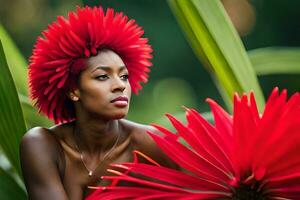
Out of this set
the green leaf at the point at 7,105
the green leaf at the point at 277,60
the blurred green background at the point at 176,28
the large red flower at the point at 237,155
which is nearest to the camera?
the large red flower at the point at 237,155

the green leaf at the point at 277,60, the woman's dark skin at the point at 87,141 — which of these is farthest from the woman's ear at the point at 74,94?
the green leaf at the point at 277,60

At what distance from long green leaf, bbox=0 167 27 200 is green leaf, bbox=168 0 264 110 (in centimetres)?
22

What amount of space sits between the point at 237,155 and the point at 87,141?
31cm

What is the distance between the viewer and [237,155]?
594 mm

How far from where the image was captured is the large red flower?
0.57 meters

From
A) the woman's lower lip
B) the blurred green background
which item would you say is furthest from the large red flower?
the blurred green background

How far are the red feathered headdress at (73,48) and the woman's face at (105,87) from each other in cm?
1

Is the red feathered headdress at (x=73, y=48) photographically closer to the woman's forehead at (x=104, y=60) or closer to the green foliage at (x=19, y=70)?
the woman's forehead at (x=104, y=60)

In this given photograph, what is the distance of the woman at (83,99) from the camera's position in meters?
0.82

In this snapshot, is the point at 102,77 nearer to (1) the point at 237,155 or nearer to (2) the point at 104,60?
(2) the point at 104,60

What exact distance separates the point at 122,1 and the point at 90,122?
4657 millimetres

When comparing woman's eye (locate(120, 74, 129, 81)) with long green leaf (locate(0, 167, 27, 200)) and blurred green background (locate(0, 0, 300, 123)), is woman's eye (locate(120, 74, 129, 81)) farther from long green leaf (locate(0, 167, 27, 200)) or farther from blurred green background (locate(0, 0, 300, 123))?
blurred green background (locate(0, 0, 300, 123))

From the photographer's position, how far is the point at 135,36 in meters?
0.87

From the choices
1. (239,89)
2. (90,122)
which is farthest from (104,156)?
(239,89)
